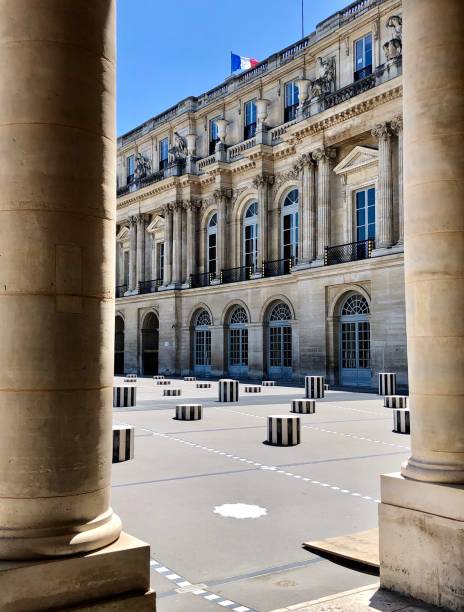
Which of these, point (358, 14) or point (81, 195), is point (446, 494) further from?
point (358, 14)

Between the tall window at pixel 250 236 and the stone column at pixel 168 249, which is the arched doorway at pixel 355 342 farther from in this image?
the stone column at pixel 168 249

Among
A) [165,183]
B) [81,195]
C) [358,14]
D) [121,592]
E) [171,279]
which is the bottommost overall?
[121,592]

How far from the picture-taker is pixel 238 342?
41125 mm

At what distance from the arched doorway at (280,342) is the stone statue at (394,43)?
1447 cm

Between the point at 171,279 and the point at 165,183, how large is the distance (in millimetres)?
6980

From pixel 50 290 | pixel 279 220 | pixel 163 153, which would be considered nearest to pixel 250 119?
pixel 279 220

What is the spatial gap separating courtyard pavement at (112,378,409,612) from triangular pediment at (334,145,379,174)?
59.5ft

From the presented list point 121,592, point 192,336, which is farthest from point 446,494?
point 192,336

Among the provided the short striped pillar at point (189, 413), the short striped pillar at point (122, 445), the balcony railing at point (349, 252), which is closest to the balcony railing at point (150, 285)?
the balcony railing at point (349, 252)

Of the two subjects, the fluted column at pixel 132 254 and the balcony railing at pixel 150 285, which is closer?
the balcony railing at pixel 150 285

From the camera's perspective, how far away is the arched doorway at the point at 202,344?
143ft

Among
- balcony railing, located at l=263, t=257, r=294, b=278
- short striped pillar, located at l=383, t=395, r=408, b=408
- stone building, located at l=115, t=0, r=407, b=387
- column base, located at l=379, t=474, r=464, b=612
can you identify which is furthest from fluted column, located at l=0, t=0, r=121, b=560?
balcony railing, located at l=263, t=257, r=294, b=278

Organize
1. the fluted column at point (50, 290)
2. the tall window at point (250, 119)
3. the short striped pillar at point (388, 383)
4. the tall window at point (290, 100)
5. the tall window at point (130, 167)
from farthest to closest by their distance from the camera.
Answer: the tall window at point (130, 167), the tall window at point (250, 119), the tall window at point (290, 100), the short striped pillar at point (388, 383), the fluted column at point (50, 290)

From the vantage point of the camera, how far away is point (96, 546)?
12.5ft
